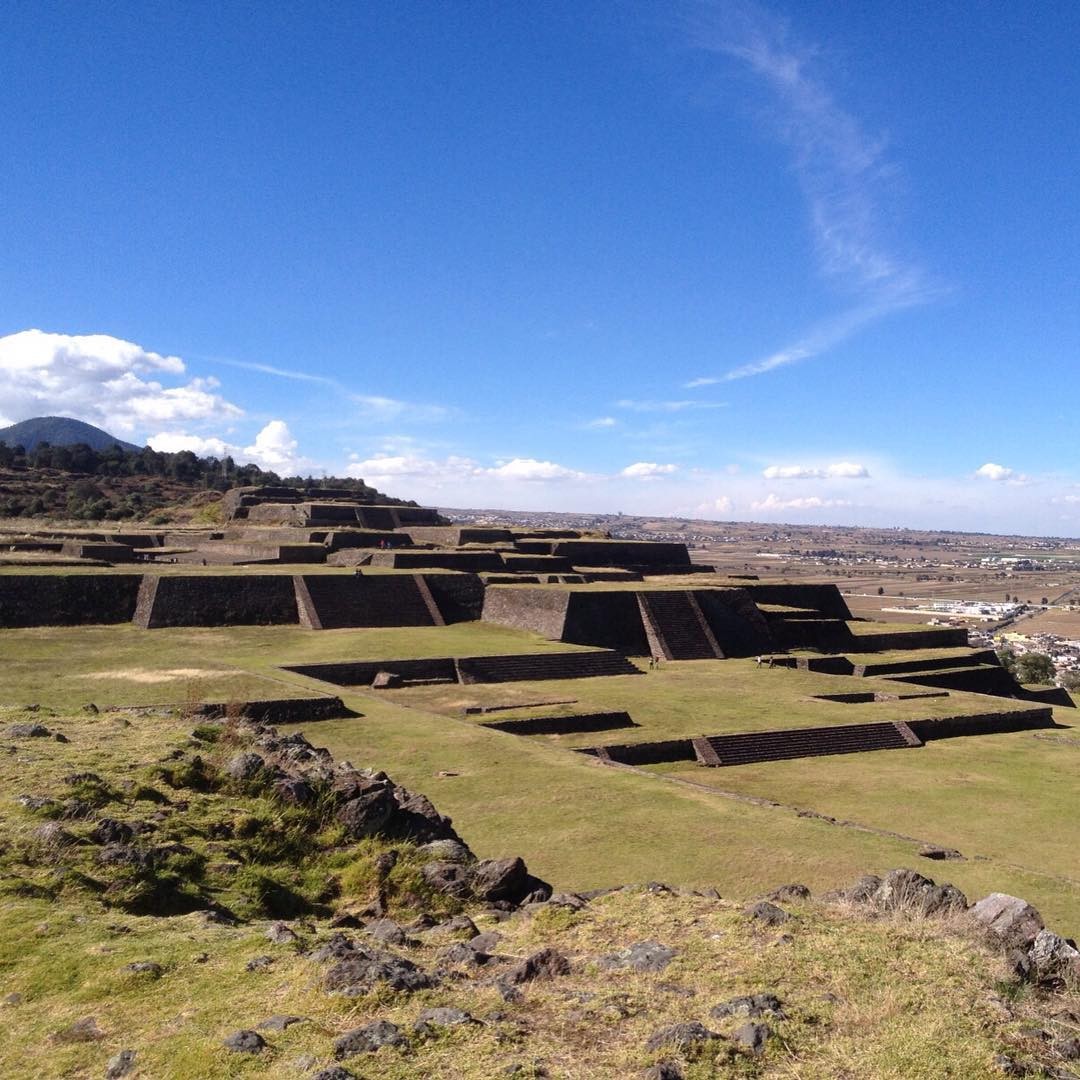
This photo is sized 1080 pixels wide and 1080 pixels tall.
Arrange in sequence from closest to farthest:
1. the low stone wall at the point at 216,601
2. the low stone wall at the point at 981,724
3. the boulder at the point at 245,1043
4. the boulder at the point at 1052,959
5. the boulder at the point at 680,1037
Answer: the boulder at the point at 245,1043, the boulder at the point at 680,1037, the boulder at the point at 1052,959, the low stone wall at the point at 981,724, the low stone wall at the point at 216,601

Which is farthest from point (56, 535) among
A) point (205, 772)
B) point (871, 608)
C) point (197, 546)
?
point (871, 608)

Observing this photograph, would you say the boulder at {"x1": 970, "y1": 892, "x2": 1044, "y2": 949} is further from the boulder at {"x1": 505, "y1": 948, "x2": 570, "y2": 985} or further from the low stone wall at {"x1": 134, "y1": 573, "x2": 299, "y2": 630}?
the low stone wall at {"x1": 134, "y1": 573, "x2": 299, "y2": 630}

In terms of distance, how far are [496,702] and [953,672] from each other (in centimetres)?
1188

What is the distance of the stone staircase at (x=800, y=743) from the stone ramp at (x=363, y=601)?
30.4ft

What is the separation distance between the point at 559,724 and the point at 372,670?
387 cm

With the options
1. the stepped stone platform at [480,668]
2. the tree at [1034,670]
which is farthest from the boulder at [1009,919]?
the tree at [1034,670]

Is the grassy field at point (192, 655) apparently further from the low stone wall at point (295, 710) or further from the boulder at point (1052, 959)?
the boulder at point (1052, 959)

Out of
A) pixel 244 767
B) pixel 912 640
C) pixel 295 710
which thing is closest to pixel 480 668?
pixel 295 710

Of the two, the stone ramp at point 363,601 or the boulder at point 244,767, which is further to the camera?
the stone ramp at point 363,601

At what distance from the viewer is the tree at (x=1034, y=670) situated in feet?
94.0

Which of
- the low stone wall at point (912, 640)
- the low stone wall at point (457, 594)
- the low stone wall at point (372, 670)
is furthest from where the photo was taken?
the low stone wall at point (912, 640)

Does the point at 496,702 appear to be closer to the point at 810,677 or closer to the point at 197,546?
the point at 810,677

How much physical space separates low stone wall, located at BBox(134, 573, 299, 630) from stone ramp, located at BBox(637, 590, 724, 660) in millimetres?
7651

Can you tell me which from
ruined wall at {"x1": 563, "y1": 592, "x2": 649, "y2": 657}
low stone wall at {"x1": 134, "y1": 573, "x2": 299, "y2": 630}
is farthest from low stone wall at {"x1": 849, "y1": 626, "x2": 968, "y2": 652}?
low stone wall at {"x1": 134, "y1": 573, "x2": 299, "y2": 630}
